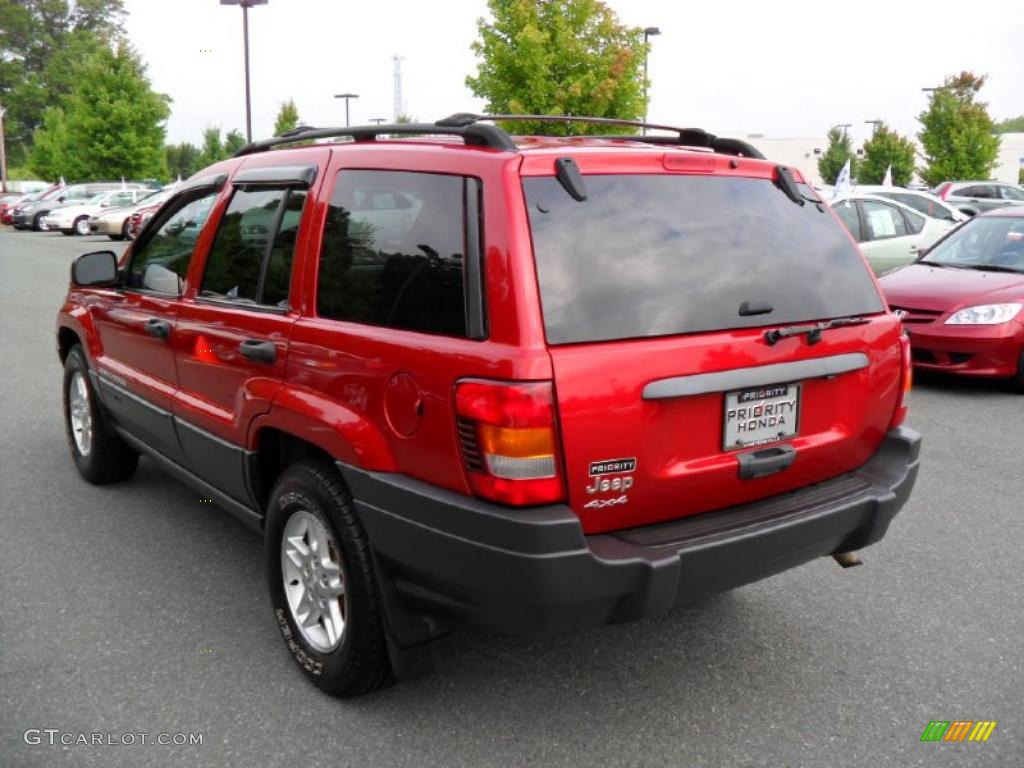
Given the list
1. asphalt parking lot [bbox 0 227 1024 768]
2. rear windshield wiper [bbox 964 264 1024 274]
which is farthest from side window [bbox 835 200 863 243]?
asphalt parking lot [bbox 0 227 1024 768]

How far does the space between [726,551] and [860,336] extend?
96 centimetres

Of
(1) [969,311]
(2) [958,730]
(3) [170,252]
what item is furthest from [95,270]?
(1) [969,311]

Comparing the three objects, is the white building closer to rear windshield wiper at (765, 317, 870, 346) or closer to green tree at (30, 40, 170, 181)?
green tree at (30, 40, 170, 181)

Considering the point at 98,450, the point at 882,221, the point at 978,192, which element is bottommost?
the point at 98,450

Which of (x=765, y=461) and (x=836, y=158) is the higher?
(x=836, y=158)

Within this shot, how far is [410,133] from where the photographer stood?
3359mm

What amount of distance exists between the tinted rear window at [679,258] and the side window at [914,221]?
10.8 m

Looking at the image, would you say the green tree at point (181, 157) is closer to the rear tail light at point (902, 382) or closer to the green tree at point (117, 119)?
the green tree at point (117, 119)

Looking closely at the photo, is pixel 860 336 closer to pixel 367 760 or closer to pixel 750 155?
pixel 750 155

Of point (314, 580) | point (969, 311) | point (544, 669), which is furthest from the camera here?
point (969, 311)

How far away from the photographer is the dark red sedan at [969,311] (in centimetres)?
784

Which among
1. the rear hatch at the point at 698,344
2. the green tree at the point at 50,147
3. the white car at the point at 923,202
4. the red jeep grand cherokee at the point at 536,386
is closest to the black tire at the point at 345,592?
the red jeep grand cherokee at the point at 536,386

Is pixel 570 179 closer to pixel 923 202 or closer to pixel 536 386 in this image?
pixel 536 386

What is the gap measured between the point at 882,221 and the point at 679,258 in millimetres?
11239
